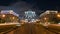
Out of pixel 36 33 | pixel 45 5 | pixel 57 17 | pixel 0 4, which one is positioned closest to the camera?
pixel 36 33

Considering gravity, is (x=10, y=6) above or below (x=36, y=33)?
above

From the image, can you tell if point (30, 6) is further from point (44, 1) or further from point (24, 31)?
point (24, 31)

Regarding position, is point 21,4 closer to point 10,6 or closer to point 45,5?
point 10,6

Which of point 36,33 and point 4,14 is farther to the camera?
point 4,14

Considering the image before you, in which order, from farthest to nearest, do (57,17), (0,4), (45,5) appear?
1. (45,5)
2. (0,4)
3. (57,17)

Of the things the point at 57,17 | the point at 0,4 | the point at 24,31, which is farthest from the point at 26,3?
the point at 24,31

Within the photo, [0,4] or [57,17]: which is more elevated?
[0,4]

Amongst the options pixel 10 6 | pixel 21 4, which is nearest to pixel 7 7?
pixel 10 6

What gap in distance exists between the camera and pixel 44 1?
8219 millimetres

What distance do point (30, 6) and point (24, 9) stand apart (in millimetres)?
444

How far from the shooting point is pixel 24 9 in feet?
28.7

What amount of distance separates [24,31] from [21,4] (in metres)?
6.70

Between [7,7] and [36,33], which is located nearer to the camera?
[36,33]

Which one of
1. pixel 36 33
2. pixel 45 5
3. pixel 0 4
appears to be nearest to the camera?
pixel 36 33
